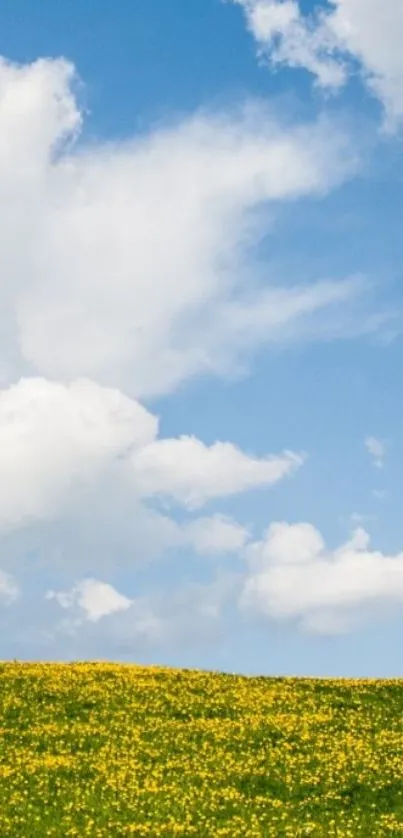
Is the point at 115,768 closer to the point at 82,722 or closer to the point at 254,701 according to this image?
the point at 82,722

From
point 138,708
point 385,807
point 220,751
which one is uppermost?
point 138,708

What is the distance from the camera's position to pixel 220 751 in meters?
37.2

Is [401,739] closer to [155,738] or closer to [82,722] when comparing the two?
[155,738]

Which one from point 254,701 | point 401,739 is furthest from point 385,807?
point 254,701

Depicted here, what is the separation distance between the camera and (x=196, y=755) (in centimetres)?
3688

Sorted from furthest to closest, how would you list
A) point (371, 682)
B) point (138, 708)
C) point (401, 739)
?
point (371, 682), point (138, 708), point (401, 739)

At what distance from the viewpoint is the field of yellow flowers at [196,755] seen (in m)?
30.4

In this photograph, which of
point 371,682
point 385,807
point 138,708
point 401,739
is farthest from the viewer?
point 371,682

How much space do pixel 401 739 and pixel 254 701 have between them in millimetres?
7872

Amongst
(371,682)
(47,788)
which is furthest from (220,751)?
(371,682)

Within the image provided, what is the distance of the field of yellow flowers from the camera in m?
30.4

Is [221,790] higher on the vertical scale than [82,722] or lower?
lower

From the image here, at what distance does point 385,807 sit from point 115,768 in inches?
364

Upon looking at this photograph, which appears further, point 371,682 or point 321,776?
point 371,682
